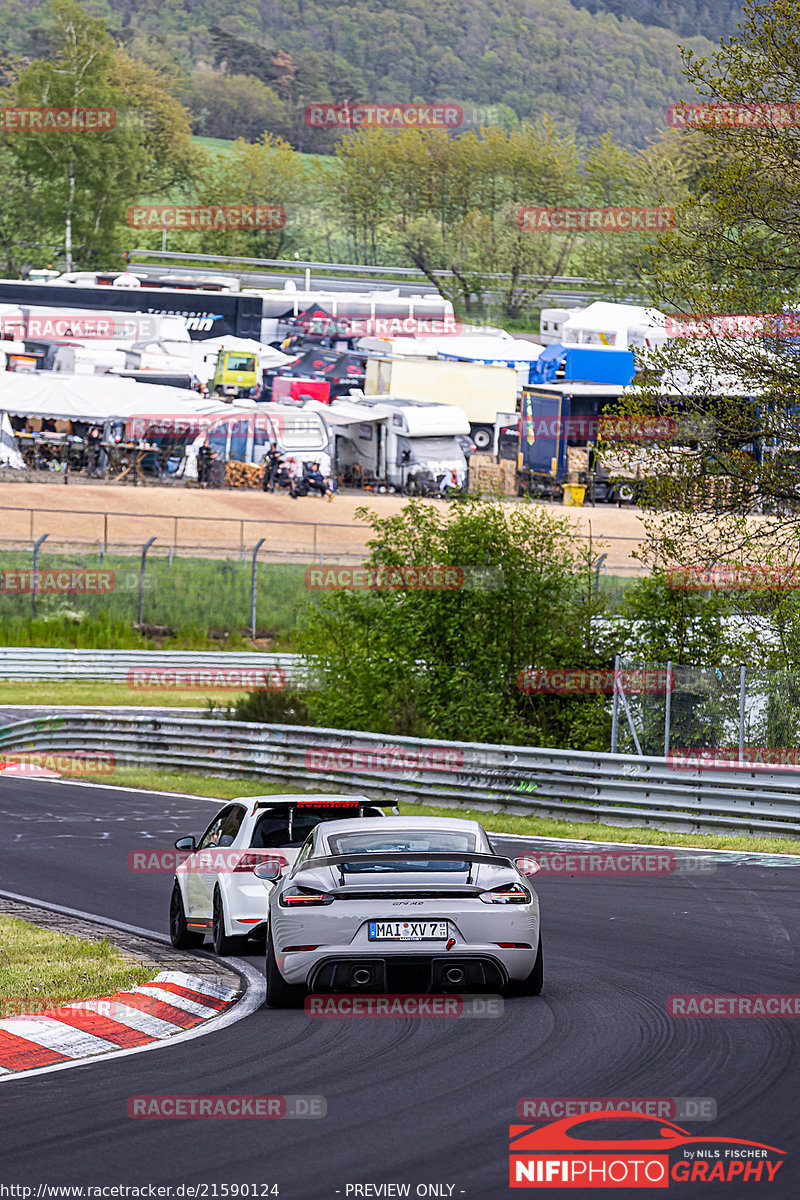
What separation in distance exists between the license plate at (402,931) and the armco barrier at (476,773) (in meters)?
9.96

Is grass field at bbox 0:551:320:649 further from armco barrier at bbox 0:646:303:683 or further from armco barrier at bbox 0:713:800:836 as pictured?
armco barrier at bbox 0:713:800:836

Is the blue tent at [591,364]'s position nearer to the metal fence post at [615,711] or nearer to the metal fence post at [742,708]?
the metal fence post at [615,711]

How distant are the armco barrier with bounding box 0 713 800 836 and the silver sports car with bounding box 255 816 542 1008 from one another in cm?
939

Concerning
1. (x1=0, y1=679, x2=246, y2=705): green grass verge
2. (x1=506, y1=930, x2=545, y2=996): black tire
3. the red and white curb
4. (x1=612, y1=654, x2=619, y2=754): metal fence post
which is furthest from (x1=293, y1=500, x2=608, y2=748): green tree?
the red and white curb

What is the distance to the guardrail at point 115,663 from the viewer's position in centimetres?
3891

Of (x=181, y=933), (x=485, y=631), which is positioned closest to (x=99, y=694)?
(x=485, y=631)

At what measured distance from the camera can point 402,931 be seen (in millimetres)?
A: 8523

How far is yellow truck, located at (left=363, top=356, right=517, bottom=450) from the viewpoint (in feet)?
216

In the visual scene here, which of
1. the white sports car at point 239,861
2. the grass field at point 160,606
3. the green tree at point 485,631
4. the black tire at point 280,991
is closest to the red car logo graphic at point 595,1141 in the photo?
the black tire at point 280,991

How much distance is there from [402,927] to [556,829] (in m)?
10.5

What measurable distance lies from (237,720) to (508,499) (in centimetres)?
3596

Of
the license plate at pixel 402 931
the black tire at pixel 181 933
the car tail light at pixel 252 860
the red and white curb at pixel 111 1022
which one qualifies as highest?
the license plate at pixel 402 931

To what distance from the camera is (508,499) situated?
6219 centimetres

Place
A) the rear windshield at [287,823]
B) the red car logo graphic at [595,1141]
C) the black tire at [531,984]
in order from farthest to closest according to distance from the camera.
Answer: the rear windshield at [287,823]
the black tire at [531,984]
the red car logo graphic at [595,1141]
